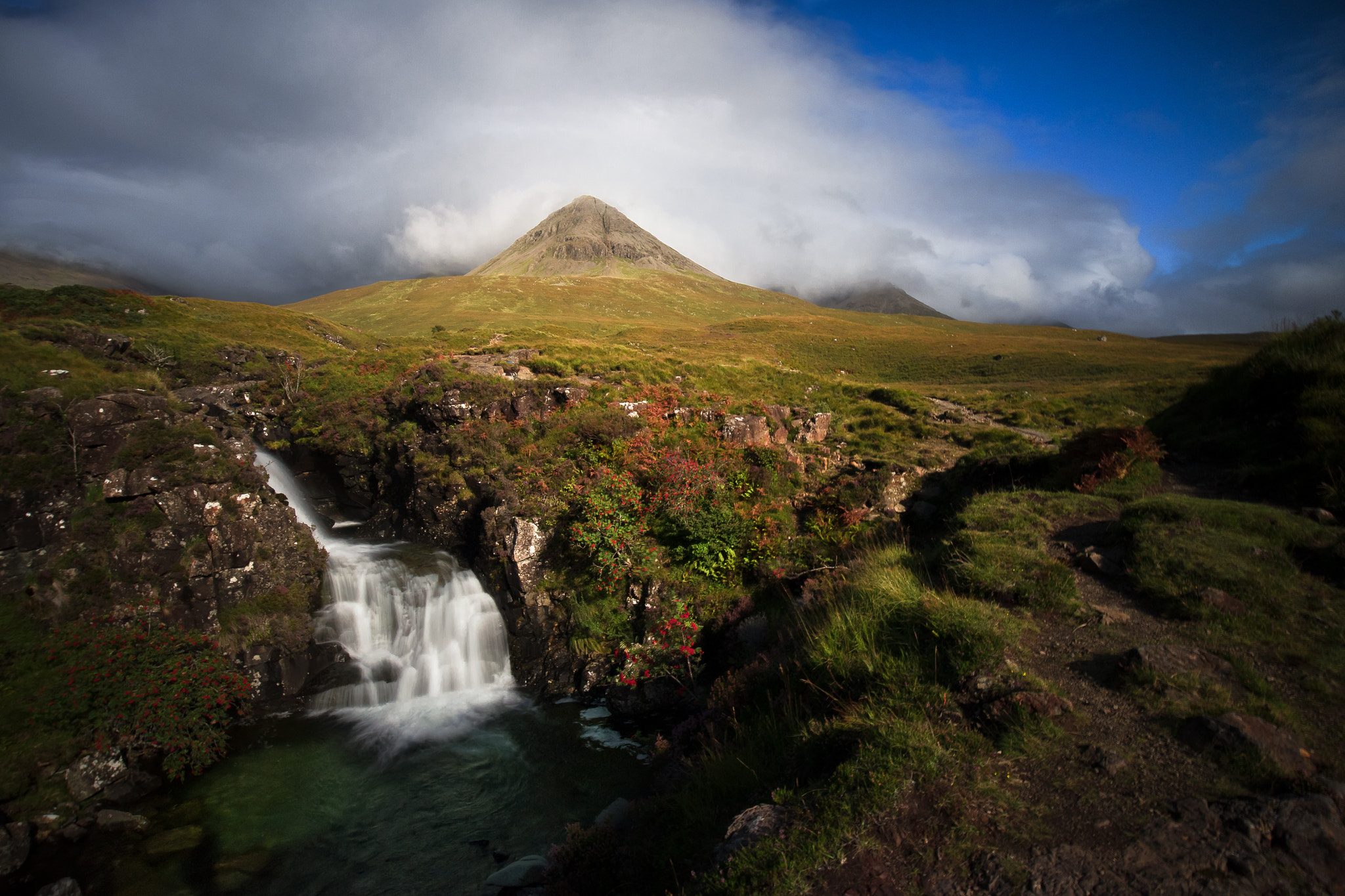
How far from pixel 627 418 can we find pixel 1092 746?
15373 millimetres

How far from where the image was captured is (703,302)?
146 meters

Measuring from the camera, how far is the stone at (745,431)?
60.3 feet

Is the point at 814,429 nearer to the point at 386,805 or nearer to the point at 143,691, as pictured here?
the point at 386,805

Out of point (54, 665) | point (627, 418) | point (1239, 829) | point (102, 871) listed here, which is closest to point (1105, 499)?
point (1239, 829)

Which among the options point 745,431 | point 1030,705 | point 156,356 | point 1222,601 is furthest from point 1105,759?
point 156,356

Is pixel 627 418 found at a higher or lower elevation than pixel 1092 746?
higher

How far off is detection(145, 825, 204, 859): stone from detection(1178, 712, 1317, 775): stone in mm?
13977

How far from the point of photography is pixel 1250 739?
455 centimetres

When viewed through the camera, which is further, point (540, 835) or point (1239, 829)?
point (540, 835)

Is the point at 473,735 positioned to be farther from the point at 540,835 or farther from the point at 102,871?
the point at 102,871

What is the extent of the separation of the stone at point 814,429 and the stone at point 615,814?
45.9ft

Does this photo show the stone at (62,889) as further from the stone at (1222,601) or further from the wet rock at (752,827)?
the stone at (1222,601)

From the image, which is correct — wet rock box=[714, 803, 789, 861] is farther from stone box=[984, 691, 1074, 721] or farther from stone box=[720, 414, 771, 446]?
stone box=[720, 414, 771, 446]

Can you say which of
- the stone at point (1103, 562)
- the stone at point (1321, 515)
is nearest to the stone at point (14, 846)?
the stone at point (1103, 562)
